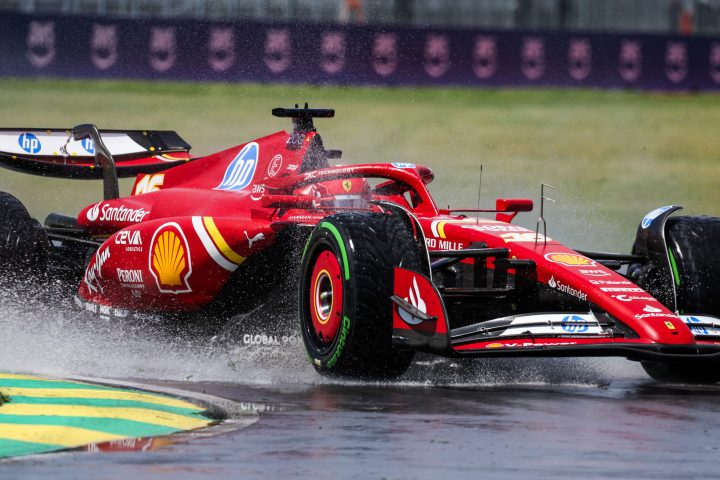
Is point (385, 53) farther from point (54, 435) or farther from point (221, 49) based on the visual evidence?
point (54, 435)

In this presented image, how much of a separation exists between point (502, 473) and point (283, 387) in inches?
106

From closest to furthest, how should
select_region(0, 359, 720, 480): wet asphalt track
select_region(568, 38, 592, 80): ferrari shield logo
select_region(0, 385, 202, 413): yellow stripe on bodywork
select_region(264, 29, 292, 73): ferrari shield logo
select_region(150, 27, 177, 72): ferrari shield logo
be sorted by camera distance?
select_region(0, 359, 720, 480): wet asphalt track
select_region(0, 385, 202, 413): yellow stripe on bodywork
select_region(150, 27, 177, 72): ferrari shield logo
select_region(264, 29, 292, 73): ferrari shield logo
select_region(568, 38, 592, 80): ferrari shield logo

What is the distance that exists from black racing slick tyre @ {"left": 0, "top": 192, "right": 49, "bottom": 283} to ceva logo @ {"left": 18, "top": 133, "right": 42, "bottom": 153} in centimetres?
100

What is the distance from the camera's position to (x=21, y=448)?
6.54 metres

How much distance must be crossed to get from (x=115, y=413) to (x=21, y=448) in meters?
0.88

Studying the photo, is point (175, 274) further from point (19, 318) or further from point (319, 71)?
point (319, 71)

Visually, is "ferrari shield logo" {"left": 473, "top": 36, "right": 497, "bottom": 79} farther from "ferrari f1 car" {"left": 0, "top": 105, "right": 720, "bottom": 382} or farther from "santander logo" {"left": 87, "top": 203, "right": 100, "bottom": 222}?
"santander logo" {"left": 87, "top": 203, "right": 100, "bottom": 222}

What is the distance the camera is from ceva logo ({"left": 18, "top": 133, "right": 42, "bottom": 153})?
12.6 m

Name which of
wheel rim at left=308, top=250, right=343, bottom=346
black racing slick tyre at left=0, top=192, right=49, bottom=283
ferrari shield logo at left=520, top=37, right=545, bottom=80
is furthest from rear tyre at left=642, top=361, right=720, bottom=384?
ferrari shield logo at left=520, top=37, right=545, bottom=80

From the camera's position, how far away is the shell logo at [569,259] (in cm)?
904

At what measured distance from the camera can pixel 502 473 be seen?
6176 millimetres

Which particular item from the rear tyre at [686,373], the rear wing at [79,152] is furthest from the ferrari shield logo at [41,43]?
the rear tyre at [686,373]

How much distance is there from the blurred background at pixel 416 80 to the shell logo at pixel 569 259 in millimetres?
12098

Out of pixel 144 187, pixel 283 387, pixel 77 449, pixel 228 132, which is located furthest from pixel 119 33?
pixel 77 449
